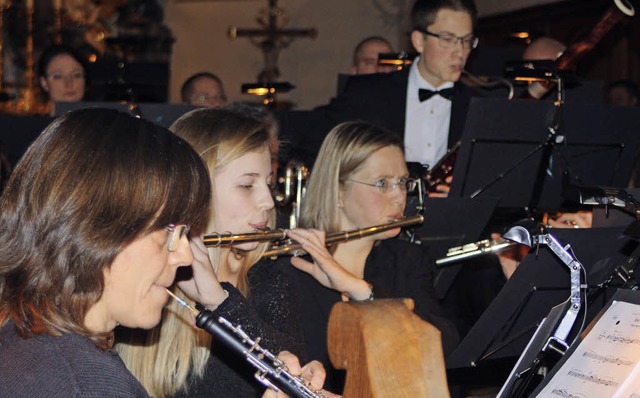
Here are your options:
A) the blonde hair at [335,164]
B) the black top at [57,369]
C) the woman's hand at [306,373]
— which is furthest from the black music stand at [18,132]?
the black top at [57,369]

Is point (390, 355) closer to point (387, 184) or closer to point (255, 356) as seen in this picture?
point (255, 356)

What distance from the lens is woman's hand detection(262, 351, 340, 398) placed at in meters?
1.98

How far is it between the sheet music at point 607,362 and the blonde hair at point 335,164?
1.55m

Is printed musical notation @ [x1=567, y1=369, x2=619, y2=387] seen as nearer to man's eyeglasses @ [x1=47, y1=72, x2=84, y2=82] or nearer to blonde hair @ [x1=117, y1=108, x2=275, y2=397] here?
blonde hair @ [x1=117, y1=108, x2=275, y2=397]

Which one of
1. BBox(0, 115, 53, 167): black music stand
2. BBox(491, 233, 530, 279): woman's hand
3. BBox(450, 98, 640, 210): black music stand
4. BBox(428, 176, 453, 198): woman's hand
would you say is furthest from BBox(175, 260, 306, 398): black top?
BBox(0, 115, 53, 167): black music stand

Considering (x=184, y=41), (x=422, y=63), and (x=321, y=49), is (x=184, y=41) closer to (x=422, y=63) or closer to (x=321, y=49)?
(x=321, y=49)

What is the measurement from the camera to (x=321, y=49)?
383 inches

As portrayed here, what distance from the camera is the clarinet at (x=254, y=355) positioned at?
189 centimetres

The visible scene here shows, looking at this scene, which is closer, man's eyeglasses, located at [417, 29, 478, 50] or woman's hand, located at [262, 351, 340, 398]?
woman's hand, located at [262, 351, 340, 398]

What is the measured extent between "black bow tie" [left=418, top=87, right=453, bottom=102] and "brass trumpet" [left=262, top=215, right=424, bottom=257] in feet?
4.46

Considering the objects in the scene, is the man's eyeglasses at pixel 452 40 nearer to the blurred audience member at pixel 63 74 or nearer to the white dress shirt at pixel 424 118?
the white dress shirt at pixel 424 118

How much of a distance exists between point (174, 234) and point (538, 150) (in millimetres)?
2541

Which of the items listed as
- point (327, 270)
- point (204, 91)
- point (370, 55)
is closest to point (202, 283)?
point (327, 270)

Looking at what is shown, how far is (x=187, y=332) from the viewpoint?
8.10ft
